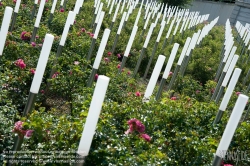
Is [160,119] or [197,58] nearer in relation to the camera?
[160,119]

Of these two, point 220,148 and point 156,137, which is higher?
point 220,148

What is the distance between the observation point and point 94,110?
214 cm

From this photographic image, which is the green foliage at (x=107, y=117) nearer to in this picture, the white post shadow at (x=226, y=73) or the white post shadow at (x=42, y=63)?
the white post shadow at (x=42, y=63)

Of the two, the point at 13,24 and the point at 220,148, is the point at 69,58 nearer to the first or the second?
the point at 13,24

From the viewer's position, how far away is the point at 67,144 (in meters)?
2.61

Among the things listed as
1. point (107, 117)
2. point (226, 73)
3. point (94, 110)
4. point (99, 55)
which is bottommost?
point (107, 117)

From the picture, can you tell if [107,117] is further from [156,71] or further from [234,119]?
[234,119]

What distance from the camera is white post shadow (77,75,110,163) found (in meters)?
2.10

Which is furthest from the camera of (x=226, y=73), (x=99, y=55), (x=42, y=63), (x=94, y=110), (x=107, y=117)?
(x=226, y=73)

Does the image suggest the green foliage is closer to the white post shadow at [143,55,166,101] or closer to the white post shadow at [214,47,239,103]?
the white post shadow at [143,55,166,101]

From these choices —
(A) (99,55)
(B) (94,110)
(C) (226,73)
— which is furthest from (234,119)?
(C) (226,73)

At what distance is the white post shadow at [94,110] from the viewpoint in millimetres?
2104

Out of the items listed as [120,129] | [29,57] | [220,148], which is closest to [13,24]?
[29,57]

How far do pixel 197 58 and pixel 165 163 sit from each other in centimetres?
616
